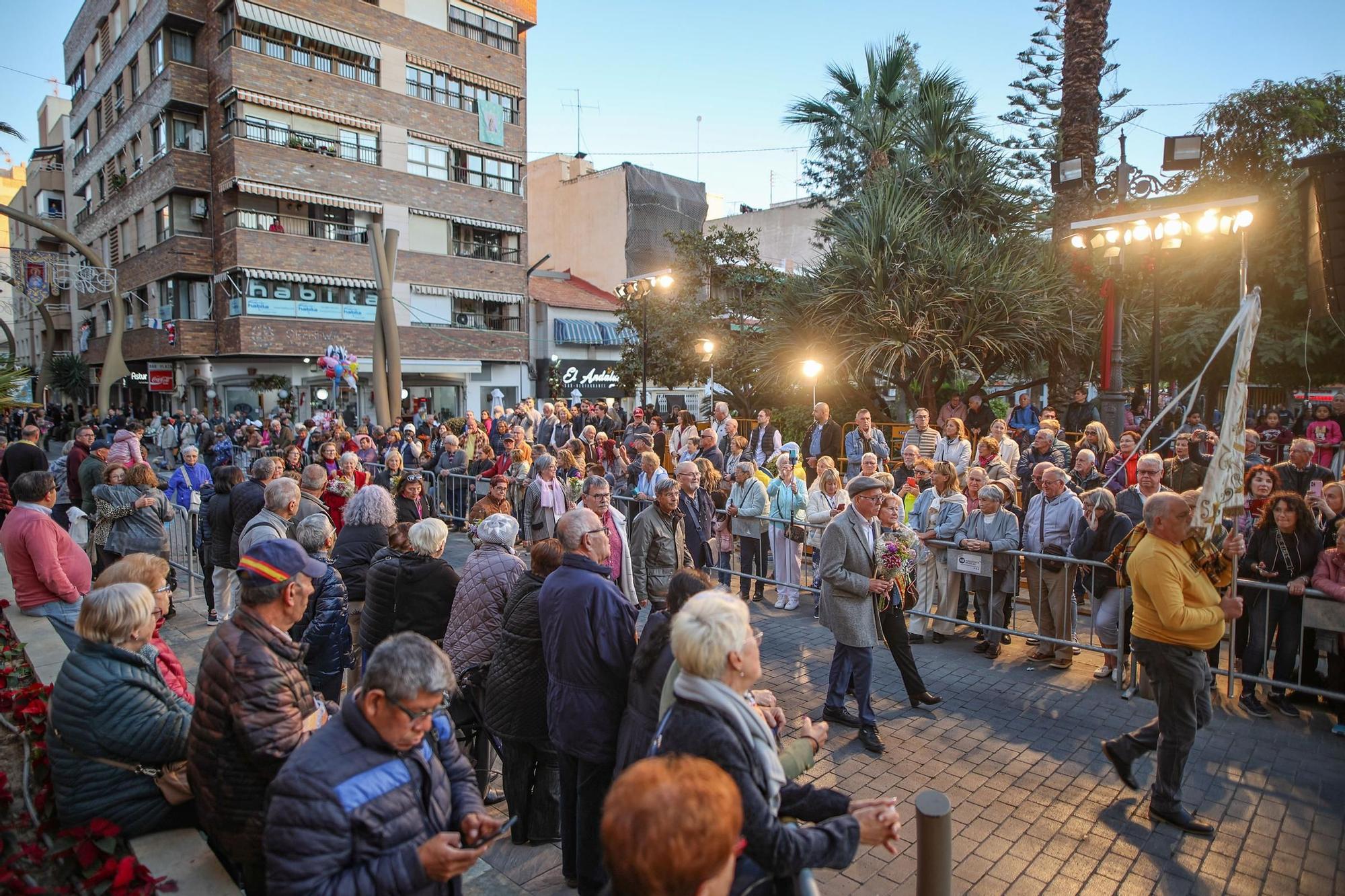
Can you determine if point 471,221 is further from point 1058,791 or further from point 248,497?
point 1058,791

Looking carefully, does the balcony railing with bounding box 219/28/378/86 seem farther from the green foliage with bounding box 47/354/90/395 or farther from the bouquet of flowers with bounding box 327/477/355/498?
the bouquet of flowers with bounding box 327/477/355/498

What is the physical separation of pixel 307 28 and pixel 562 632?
31986mm

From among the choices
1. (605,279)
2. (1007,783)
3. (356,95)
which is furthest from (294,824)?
(605,279)

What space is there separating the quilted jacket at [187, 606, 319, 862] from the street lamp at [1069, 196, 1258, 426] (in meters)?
11.6

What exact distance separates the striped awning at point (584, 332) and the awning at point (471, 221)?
453cm

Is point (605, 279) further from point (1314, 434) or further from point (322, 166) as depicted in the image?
point (1314, 434)

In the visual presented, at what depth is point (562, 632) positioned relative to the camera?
371cm

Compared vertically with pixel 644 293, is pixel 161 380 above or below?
below

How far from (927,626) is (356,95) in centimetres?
3035

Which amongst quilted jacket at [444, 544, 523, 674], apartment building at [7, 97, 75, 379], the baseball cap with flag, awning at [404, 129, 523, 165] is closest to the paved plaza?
quilted jacket at [444, 544, 523, 674]

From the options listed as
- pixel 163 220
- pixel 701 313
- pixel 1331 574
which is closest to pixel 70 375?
pixel 163 220

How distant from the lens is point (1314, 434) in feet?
44.1

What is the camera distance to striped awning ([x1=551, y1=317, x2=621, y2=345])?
36.7 meters

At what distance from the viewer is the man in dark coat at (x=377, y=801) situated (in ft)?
6.96
